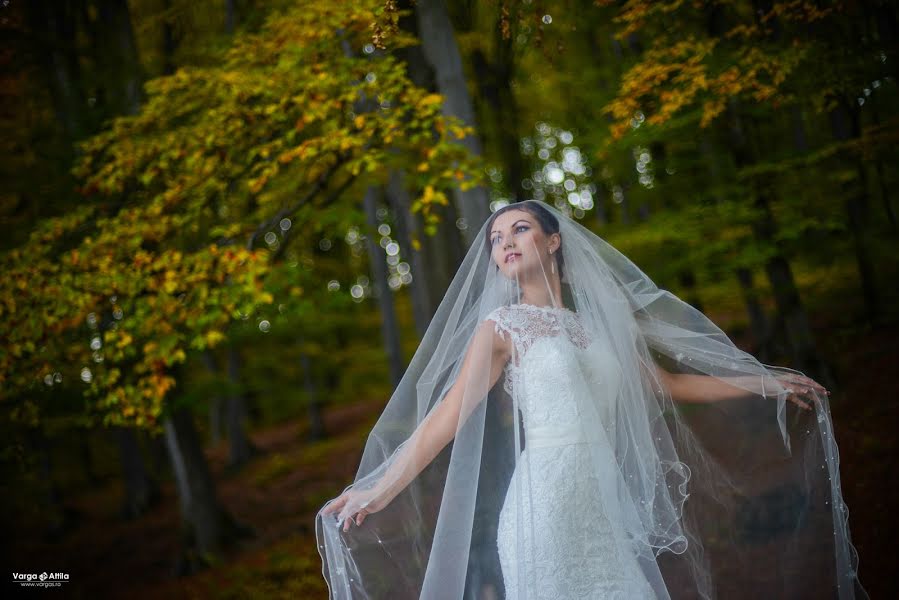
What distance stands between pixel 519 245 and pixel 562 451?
1.00 meters

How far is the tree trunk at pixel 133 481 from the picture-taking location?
14.5m

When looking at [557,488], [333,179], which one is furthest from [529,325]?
[333,179]

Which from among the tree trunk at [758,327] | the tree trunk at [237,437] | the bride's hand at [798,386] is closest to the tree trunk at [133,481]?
the tree trunk at [237,437]

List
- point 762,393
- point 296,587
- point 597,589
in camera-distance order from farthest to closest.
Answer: point 296,587
point 762,393
point 597,589

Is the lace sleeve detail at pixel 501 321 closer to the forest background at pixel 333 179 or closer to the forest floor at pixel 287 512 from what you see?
the forest background at pixel 333 179

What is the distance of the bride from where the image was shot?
109 inches

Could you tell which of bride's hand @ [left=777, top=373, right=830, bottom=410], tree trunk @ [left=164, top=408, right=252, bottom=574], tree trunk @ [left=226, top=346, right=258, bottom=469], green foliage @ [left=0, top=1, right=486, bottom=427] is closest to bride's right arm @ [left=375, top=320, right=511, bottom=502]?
bride's hand @ [left=777, top=373, right=830, bottom=410]

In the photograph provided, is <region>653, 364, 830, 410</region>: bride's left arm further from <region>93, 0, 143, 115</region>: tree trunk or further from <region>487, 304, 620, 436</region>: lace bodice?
<region>93, 0, 143, 115</region>: tree trunk

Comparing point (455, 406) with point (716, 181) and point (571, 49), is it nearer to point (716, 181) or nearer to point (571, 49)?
point (716, 181)

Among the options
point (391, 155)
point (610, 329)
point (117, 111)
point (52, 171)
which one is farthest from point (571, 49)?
point (610, 329)

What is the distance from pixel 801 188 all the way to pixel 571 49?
199 inches

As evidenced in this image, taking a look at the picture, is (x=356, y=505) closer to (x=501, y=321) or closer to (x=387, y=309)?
(x=501, y=321)

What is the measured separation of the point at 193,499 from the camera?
8945mm

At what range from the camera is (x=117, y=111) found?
756 cm
